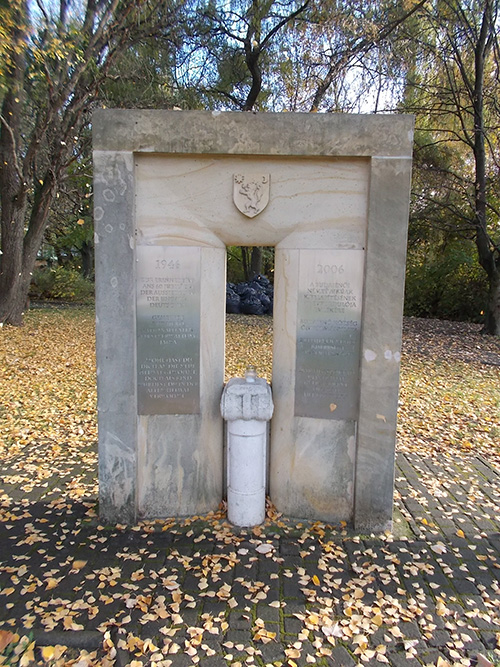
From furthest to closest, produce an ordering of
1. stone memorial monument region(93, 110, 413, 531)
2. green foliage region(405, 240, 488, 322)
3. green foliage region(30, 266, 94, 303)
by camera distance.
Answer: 1. green foliage region(30, 266, 94, 303)
2. green foliage region(405, 240, 488, 322)
3. stone memorial monument region(93, 110, 413, 531)

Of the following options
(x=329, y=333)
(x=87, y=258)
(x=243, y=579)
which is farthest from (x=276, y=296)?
(x=87, y=258)

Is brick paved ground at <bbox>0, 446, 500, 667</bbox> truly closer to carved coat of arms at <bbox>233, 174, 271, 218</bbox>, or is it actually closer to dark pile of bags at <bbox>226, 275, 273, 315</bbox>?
carved coat of arms at <bbox>233, 174, 271, 218</bbox>

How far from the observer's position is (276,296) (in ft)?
12.9

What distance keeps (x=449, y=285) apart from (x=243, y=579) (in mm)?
16372

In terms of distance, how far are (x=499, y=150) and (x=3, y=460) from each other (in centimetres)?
1531

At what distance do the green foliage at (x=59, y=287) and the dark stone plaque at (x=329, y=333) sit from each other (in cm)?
1827

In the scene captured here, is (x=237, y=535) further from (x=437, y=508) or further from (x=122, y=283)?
(x=122, y=283)

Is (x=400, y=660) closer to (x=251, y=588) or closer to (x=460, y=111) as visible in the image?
(x=251, y=588)

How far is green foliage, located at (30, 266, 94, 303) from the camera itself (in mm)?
19688

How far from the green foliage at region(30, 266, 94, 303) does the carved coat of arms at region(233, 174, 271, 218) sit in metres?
18.1

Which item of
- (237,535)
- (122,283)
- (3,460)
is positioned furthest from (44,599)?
(3,460)

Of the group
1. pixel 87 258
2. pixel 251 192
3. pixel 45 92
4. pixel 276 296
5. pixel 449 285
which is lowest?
pixel 276 296

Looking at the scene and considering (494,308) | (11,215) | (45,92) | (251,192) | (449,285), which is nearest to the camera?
(251,192)

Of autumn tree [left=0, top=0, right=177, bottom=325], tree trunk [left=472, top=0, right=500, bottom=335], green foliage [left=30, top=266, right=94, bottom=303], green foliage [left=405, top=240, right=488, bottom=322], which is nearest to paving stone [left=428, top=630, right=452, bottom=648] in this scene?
autumn tree [left=0, top=0, right=177, bottom=325]
